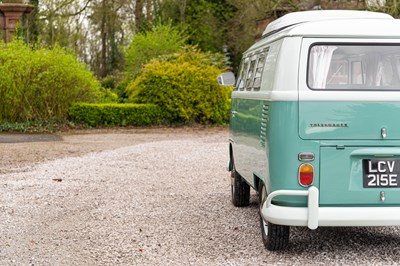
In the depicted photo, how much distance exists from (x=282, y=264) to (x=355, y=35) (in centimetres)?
192

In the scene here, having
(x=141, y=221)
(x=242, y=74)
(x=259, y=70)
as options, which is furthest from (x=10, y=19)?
(x=259, y=70)

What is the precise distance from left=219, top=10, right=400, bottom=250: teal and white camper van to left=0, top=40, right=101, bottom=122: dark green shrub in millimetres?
15549

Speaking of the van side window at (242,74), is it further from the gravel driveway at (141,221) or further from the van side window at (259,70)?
the gravel driveway at (141,221)

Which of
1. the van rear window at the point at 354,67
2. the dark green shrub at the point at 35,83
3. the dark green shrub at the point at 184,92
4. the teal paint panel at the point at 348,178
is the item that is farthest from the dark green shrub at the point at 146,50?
the teal paint panel at the point at 348,178

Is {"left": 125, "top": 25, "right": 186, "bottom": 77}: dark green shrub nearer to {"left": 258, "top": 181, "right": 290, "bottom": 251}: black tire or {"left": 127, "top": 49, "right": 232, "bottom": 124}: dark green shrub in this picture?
{"left": 127, "top": 49, "right": 232, "bottom": 124}: dark green shrub

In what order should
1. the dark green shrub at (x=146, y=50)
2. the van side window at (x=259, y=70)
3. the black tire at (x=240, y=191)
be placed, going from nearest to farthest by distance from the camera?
the van side window at (x=259, y=70), the black tire at (x=240, y=191), the dark green shrub at (x=146, y=50)

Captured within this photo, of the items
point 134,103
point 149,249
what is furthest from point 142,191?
point 134,103

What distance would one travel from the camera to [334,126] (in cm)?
567

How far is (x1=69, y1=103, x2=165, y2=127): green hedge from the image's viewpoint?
71.4 ft

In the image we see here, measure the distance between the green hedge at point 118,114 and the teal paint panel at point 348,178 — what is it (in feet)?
54.4

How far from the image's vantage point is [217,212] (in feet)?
27.2

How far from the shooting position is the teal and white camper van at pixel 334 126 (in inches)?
223

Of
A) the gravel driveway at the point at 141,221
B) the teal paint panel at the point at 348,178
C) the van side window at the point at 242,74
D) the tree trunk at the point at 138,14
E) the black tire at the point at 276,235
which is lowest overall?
the gravel driveway at the point at 141,221

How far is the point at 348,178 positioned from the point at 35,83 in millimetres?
16208
